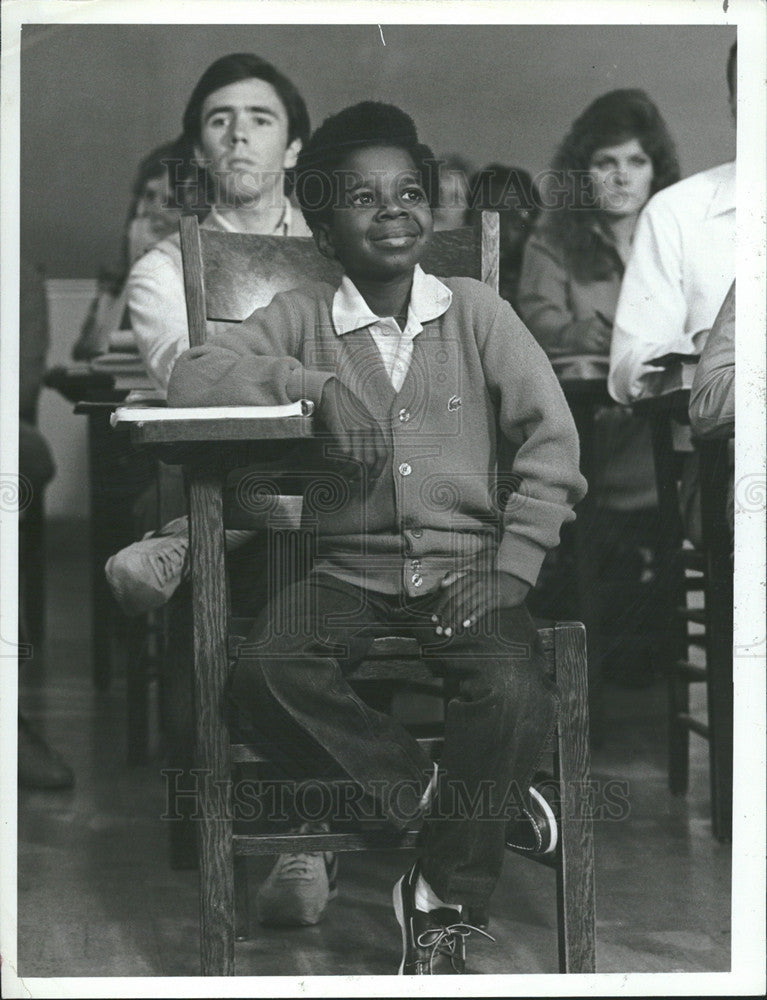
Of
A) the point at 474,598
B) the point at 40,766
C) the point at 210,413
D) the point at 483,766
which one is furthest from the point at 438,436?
the point at 40,766

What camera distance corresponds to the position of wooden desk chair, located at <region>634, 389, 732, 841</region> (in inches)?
88.5

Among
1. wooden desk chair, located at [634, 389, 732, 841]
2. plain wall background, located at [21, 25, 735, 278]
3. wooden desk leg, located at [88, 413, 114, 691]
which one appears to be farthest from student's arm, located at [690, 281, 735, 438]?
wooden desk leg, located at [88, 413, 114, 691]

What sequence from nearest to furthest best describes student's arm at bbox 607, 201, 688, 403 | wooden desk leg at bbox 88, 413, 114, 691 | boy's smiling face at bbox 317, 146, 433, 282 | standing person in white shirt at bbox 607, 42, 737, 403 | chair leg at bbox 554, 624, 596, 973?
A: 1. chair leg at bbox 554, 624, 596, 973
2. boy's smiling face at bbox 317, 146, 433, 282
3. standing person in white shirt at bbox 607, 42, 737, 403
4. student's arm at bbox 607, 201, 688, 403
5. wooden desk leg at bbox 88, 413, 114, 691

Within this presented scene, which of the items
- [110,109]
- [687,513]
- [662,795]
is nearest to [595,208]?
[687,513]

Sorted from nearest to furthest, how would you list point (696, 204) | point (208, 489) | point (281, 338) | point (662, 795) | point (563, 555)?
point (208, 489) → point (281, 338) → point (696, 204) → point (563, 555) → point (662, 795)

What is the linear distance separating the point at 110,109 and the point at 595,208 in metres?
0.98

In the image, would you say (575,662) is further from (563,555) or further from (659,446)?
(659,446)

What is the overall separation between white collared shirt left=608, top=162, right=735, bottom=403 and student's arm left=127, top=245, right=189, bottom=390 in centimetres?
83

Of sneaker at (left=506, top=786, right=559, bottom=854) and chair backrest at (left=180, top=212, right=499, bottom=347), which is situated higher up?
chair backrest at (left=180, top=212, right=499, bottom=347)

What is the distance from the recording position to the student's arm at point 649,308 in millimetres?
2377

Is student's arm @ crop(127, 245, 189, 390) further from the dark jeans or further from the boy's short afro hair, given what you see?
the dark jeans

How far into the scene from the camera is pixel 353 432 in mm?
1901

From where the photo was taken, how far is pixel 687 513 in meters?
2.54

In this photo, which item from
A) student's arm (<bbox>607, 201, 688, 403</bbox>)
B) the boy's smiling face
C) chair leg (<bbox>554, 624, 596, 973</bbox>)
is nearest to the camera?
chair leg (<bbox>554, 624, 596, 973</bbox>)
